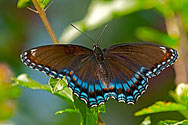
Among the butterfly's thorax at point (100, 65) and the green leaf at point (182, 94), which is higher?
the butterfly's thorax at point (100, 65)

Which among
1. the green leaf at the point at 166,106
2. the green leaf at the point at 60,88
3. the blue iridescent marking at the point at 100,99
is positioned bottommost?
the green leaf at the point at 166,106

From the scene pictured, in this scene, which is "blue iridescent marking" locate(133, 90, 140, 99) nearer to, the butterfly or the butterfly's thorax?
the butterfly

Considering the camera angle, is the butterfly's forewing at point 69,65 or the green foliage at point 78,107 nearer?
the green foliage at point 78,107

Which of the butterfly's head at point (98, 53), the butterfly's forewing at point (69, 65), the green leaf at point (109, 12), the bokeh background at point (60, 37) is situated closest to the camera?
the butterfly's forewing at point (69, 65)

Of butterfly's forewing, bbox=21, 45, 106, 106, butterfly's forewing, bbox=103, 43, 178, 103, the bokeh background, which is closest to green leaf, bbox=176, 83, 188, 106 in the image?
butterfly's forewing, bbox=103, 43, 178, 103

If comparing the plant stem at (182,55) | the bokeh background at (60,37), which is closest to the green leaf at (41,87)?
the plant stem at (182,55)

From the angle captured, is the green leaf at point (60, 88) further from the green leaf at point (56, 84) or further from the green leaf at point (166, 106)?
the green leaf at point (166, 106)

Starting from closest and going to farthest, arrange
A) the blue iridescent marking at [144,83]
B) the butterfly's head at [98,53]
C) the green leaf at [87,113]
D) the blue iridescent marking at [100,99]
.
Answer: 1. the green leaf at [87,113]
2. the blue iridescent marking at [100,99]
3. the blue iridescent marking at [144,83]
4. the butterfly's head at [98,53]
